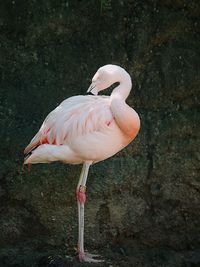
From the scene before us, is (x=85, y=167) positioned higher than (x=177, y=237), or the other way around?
(x=85, y=167)

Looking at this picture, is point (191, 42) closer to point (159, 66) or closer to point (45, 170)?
point (159, 66)

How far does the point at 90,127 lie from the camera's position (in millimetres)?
4453

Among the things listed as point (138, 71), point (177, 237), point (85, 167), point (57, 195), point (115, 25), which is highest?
point (115, 25)

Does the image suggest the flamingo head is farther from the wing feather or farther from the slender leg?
the slender leg

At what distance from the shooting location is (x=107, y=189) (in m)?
5.42

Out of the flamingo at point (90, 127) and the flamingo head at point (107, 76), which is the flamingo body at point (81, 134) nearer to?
the flamingo at point (90, 127)

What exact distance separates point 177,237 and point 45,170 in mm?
1192

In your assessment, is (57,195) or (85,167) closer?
(85,167)

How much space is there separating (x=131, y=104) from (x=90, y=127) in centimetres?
120

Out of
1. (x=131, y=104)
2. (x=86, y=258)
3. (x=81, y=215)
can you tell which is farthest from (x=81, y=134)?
(x=131, y=104)

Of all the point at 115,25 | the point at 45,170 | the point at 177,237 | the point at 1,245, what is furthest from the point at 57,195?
the point at 115,25

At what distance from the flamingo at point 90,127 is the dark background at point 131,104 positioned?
76 cm

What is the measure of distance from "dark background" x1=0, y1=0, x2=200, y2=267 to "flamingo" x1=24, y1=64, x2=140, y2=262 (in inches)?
29.9

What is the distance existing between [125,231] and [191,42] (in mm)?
1634
